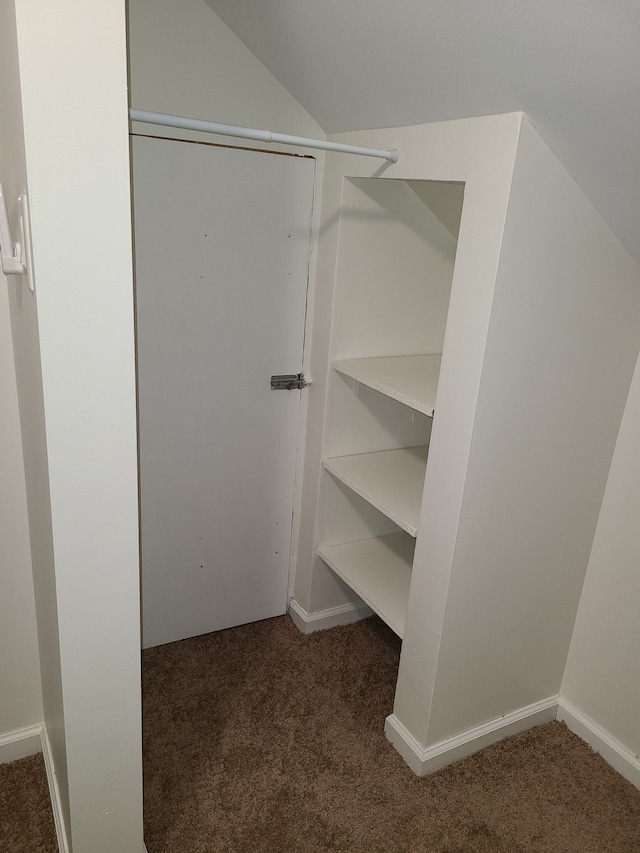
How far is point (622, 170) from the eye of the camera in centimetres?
134

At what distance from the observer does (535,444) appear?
1.72 metres

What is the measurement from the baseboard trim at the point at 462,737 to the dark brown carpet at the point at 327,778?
0.03 m

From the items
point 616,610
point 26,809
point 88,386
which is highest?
point 88,386

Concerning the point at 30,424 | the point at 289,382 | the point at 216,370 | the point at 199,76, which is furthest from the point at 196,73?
the point at 30,424

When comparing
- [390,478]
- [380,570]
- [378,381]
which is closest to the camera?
[378,381]

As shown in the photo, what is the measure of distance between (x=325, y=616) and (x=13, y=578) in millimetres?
1220

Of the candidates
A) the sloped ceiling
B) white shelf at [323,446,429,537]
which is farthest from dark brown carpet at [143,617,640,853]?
the sloped ceiling

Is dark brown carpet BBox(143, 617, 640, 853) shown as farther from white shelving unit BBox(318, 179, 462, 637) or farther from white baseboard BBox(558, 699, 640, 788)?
white shelving unit BBox(318, 179, 462, 637)

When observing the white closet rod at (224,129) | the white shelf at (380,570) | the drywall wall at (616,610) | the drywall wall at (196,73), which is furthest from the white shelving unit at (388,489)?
the drywall wall at (196,73)

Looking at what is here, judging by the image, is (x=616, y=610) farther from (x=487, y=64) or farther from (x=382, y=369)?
(x=487, y=64)

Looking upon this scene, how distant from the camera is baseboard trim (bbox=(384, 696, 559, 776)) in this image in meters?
1.89

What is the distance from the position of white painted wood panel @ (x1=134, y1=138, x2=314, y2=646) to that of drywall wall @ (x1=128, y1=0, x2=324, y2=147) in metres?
0.10

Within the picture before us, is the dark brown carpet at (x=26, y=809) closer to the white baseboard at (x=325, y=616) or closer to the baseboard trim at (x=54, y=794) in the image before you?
the baseboard trim at (x=54, y=794)

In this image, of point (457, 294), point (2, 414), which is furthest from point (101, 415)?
point (457, 294)
